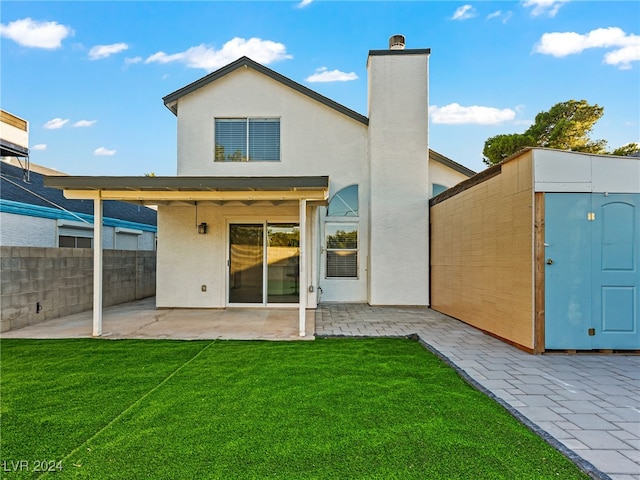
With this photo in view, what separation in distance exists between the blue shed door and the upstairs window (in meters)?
6.96

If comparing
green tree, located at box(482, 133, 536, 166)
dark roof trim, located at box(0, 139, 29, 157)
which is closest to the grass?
dark roof trim, located at box(0, 139, 29, 157)

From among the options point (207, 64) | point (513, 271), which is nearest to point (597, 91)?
point (513, 271)

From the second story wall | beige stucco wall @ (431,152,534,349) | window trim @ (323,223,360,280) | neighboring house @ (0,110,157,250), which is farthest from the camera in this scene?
window trim @ (323,223,360,280)

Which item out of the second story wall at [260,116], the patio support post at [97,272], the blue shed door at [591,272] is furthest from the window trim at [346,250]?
the patio support post at [97,272]

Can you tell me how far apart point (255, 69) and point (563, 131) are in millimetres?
12936

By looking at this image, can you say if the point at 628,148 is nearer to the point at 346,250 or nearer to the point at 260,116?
the point at 346,250

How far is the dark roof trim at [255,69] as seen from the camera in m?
9.20

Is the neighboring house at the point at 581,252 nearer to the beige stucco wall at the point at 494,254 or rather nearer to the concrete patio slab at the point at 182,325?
the beige stucco wall at the point at 494,254

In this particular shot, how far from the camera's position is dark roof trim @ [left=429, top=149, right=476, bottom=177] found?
33.2 feet

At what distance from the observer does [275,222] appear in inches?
355

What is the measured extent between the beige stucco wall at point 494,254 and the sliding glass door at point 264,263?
12.8ft

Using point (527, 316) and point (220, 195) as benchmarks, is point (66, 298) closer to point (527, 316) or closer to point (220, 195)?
point (220, 195)

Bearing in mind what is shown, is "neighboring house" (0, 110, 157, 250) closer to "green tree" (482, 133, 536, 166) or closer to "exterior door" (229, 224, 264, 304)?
"exterior door" (229, 224, 264, 304)

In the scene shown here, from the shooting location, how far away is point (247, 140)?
9.58 metres
